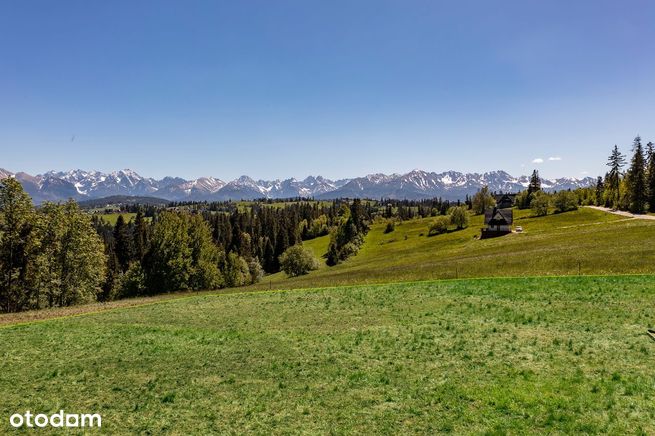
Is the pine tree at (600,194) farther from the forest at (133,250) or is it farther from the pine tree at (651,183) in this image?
the pine tree at (651,183)

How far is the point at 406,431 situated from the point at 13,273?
63.1 meters

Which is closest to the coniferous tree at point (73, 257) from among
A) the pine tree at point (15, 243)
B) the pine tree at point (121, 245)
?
the pine tree at point (15, 243)

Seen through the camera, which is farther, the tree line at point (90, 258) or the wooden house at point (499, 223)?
the wooden house at point (499, 223)

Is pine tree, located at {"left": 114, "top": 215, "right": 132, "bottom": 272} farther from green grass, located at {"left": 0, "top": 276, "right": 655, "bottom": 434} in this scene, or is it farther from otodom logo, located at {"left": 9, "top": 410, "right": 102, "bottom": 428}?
otodom logo, located at {"left": 9, "top": 410, "right": 102, "bottom": 428}

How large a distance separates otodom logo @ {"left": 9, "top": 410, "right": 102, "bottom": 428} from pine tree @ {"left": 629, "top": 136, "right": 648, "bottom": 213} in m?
127

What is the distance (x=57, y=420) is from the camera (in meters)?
15.7

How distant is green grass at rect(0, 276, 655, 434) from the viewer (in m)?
14.6

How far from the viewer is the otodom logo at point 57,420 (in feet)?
50.2

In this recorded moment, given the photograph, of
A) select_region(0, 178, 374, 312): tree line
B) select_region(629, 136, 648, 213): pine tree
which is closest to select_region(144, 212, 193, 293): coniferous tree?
select_region(0, 178, 374, 312): tree line

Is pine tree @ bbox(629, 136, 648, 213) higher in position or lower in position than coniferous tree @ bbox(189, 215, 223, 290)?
higher

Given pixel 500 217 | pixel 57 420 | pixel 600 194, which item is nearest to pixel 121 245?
pixel 500 217

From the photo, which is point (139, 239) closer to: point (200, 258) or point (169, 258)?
point (200, 258)

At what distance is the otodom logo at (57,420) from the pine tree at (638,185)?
418ft

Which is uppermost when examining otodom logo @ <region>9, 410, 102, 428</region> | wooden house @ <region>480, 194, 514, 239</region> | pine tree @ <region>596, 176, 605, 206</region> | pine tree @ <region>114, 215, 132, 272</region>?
pine tree @ <region>596, 176, 605, 206</region>
